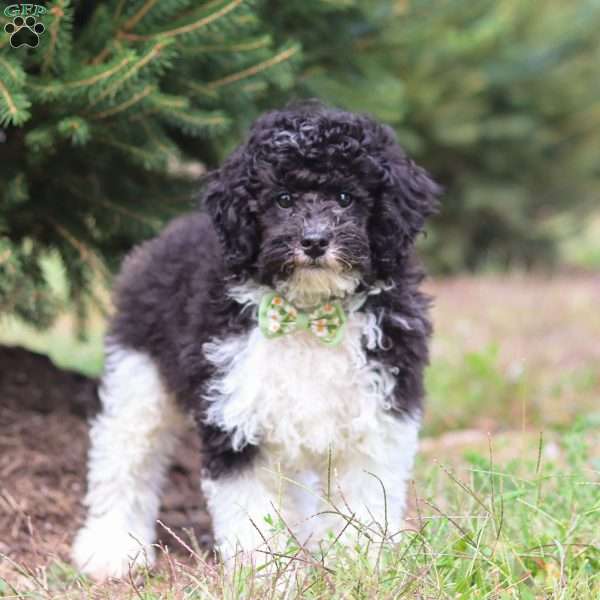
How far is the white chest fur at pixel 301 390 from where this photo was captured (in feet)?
12.0

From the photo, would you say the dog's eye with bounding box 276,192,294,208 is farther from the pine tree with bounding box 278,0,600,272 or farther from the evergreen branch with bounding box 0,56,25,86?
the pine tree with bounding box 278,0,600,272

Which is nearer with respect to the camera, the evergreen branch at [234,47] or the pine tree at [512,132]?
the evergreen branch at [234,47]

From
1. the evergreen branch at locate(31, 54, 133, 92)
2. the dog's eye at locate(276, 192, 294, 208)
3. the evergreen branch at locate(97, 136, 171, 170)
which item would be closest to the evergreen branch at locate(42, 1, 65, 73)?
the evergreen branch at locate(31, 54, 133, 92)

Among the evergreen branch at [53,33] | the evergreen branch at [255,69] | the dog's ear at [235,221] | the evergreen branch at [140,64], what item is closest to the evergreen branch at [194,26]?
the evergreen branch at [140,64]

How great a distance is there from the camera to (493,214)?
1130 centimetres

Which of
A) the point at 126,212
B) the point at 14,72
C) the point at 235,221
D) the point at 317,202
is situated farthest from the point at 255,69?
the point at 317,202

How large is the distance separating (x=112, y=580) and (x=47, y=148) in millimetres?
2014

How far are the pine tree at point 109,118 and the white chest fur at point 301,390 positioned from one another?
47.6 inches

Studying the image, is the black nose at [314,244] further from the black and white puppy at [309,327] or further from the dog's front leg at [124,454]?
the dog's front leg at [124,454]

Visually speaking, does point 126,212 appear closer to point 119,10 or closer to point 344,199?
point 119,10

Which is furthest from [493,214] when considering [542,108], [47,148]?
[47,148]

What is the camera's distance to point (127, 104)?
14.1 ft

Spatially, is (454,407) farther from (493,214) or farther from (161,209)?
(493,214)

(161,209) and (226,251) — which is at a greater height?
(226,251)
